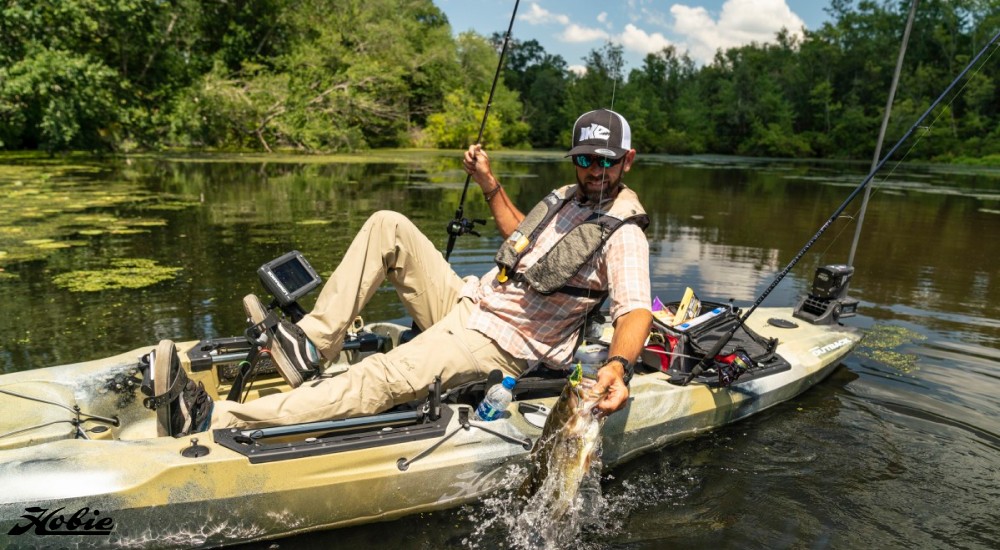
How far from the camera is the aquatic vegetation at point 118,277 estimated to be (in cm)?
733

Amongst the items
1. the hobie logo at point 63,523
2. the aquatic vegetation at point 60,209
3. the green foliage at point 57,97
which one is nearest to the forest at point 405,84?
the green foliage at point 57,97

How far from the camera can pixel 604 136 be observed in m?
3.66

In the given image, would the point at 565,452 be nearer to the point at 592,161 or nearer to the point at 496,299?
the point at 496,299

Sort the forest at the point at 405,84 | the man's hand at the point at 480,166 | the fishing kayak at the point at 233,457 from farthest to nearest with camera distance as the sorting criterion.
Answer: the forest at the point at 405,84, the man's hand at the point at 480,166, the fishing kayak at the point at 233,457

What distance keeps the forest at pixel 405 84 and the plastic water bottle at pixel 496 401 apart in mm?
1840

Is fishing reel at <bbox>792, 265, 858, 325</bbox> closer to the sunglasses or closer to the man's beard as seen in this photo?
the man's beard

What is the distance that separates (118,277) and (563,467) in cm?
648

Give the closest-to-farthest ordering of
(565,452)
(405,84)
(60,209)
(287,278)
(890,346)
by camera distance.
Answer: (565,452), (287,278), (890,346), (60,209), (405,84)

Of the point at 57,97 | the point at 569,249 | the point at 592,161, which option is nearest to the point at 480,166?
the point at 592,161

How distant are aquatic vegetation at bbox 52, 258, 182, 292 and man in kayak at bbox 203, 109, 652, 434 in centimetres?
472

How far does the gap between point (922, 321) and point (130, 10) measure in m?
22.3

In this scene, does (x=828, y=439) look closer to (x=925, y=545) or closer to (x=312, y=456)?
(x=925, y=545)

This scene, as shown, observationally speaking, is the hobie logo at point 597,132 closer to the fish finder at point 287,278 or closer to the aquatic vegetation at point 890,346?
the fish finder at point 287,278

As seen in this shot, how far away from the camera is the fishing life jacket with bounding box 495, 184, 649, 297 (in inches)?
144
